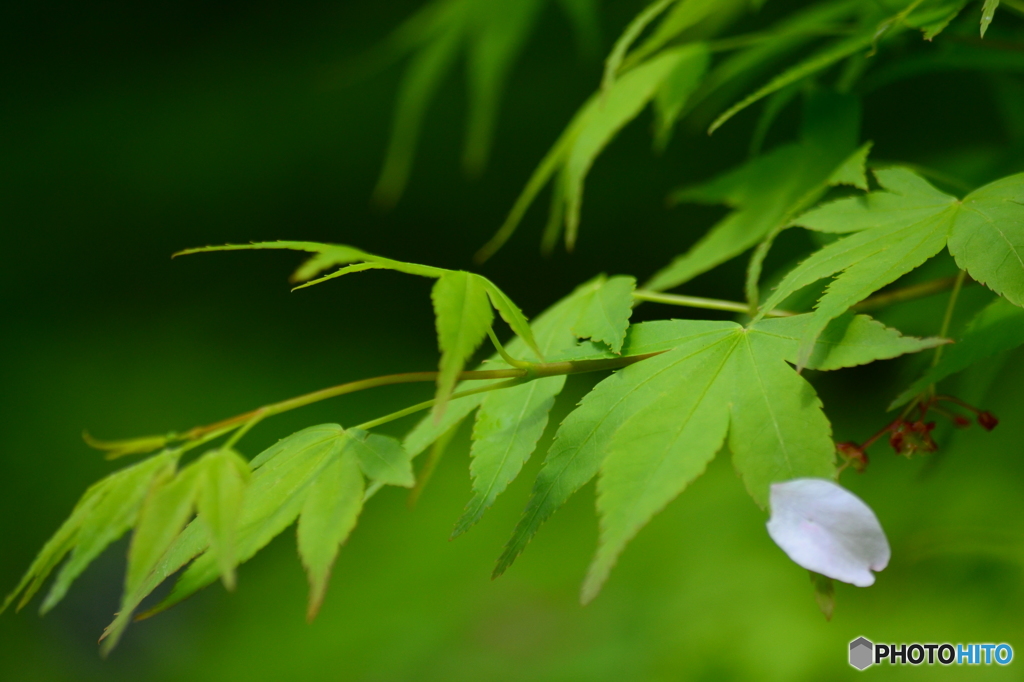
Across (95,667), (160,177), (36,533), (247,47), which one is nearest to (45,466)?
(36,533)

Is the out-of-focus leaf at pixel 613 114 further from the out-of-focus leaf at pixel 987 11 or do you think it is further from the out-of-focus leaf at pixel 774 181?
the out-of-focus leaf at pixel 987 11

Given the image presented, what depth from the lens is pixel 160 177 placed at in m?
2.54

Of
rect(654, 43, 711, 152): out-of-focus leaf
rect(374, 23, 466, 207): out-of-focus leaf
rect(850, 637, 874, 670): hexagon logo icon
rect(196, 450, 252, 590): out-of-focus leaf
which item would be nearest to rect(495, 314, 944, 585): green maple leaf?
rect(196, 450, 252, 590): out-of-focus leaf

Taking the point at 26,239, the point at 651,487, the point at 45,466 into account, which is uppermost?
the point at 651,487

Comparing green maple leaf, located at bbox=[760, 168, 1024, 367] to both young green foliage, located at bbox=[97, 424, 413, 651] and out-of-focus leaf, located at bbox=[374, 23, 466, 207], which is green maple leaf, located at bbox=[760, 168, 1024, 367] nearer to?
young green foliage, located at bbox=[97, 424, 413, 651]

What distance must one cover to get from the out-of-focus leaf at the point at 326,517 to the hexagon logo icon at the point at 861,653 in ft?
1.73

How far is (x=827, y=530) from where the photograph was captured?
0.35 meters

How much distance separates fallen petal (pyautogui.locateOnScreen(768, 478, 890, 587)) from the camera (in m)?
0.33

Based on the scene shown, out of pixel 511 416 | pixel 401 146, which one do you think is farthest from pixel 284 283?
pixel 511 416

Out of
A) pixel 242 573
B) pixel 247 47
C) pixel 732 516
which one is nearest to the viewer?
pixel 732 516

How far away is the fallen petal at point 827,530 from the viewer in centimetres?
33

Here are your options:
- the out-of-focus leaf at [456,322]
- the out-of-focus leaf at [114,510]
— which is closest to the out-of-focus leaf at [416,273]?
the out-of-focus leaf at [456,322]

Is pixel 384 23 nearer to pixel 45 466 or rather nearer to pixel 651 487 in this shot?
pixel 45 466

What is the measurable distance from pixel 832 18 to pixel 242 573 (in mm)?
2049
